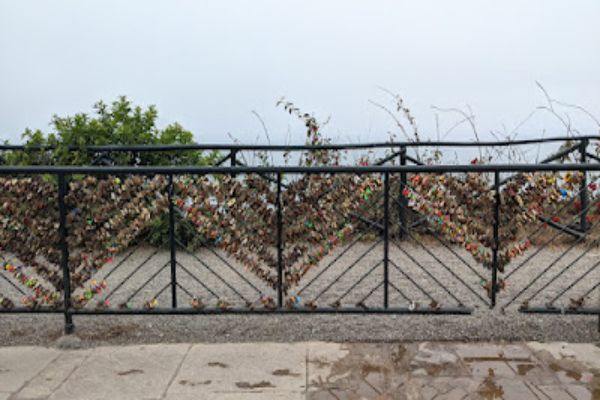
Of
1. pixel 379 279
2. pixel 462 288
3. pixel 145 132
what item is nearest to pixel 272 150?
pixel 145 132

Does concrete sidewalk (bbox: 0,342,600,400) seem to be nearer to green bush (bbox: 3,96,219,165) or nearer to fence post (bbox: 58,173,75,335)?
fence post (bbox: 58,173,75,335)

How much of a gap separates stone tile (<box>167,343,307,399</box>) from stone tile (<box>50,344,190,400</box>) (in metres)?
0.09

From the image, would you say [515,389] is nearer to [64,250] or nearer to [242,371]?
[242,371]

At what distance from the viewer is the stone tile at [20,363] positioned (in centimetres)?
328

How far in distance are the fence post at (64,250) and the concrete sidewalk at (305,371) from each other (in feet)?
0.83

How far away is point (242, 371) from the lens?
3.39m

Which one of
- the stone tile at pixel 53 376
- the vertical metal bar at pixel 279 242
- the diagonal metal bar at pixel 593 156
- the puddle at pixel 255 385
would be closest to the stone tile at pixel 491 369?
the puddle at pixel 255 385

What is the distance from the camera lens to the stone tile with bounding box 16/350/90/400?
10.3ft

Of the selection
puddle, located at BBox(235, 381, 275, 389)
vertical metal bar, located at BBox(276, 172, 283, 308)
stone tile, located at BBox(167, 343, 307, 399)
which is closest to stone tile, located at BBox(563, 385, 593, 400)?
stone tile, located at BBox(167, 343, 307, 399)

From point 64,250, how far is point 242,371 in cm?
144

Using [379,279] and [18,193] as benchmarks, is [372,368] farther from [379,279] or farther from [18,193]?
[18,193]

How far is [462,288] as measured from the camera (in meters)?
5.09

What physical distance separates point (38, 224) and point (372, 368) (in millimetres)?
2321

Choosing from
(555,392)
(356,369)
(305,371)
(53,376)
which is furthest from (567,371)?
(53,376)
